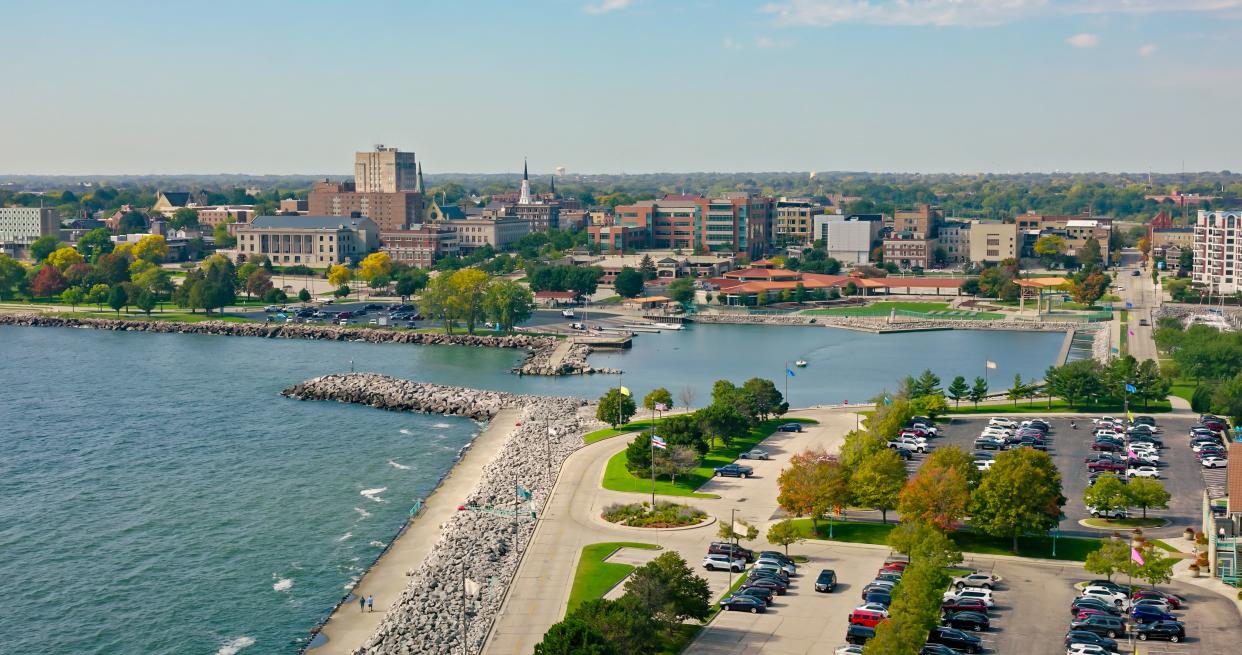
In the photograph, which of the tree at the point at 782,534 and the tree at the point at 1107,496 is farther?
the tree at the point at 1107,496

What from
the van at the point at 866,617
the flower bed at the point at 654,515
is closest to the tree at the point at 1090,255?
the flower bed at the point at 654,515

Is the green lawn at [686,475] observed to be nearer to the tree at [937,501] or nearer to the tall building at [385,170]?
the tree at [937,501]

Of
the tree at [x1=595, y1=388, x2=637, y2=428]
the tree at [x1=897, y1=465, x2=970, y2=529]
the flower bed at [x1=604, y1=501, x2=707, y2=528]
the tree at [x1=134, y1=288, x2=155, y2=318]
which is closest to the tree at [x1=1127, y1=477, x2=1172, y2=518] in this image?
the tree at [x1=897, y1=465, x2=970, y2=529]

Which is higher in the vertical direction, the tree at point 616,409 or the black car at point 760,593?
the tree at point 616,409

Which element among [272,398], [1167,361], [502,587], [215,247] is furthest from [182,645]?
[215,247]

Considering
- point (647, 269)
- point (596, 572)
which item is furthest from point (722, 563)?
point (647, 269)

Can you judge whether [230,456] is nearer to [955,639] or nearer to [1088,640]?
[955,639]
